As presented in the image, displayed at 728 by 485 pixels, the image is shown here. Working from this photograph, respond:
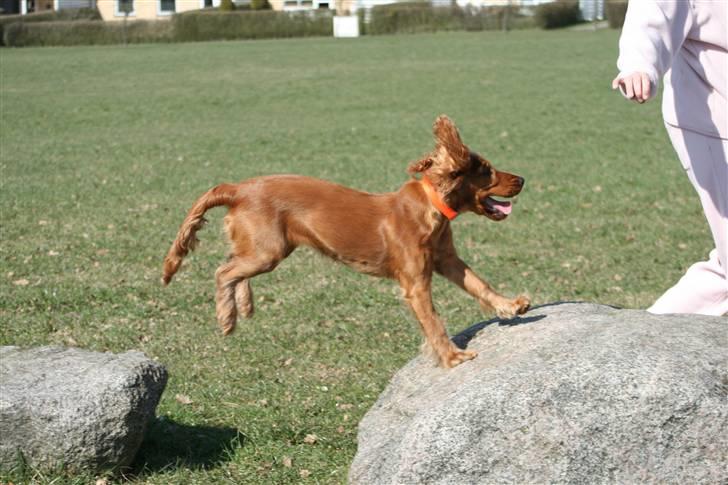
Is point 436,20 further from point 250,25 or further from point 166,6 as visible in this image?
point 166,6

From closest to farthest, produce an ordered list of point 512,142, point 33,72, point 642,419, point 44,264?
point 642,419 < point 44,264 < point 512,142 < point 33,72

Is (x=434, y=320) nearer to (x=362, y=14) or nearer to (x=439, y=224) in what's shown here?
(x=439, y=224)

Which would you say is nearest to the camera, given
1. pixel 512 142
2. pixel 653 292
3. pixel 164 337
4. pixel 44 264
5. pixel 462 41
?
pixel 164 337

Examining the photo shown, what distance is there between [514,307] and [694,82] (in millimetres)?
1467

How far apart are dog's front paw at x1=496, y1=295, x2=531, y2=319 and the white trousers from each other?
0.97 m

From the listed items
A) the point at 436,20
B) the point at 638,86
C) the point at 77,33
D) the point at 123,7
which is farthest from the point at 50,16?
the point at 638,86

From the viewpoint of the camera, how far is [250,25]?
51.4m

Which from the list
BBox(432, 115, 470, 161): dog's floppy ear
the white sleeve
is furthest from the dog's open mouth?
the white sleeve

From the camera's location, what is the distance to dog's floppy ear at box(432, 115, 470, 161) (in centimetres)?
509

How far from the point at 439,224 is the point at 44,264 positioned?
5.33 m

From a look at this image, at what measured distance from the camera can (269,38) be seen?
51094 mm

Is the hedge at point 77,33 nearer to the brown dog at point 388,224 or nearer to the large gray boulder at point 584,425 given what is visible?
the brown dog at point 388,224

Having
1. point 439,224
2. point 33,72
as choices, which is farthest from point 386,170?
point 33,72

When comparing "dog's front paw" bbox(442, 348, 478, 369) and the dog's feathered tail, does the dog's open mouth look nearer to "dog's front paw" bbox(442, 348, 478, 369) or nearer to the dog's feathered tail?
"dog's front paw" bbox(442, 348, 478, 369)
